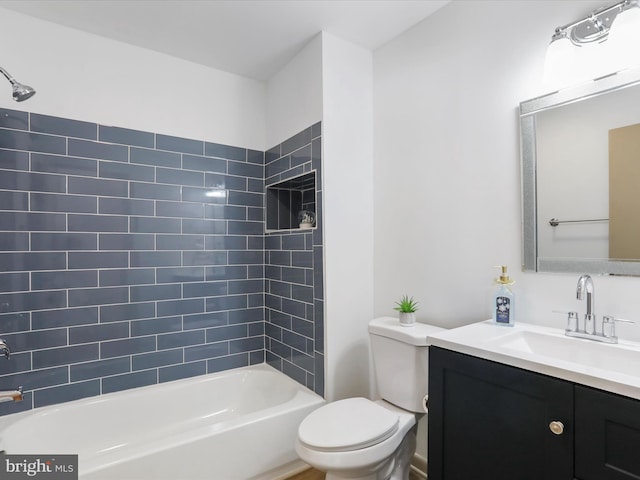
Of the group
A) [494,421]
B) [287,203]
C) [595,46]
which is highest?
[595,46]

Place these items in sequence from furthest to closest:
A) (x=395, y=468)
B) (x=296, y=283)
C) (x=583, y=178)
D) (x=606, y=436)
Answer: (x=296, y=283), (x=395, y=468), (x=583, y=178), (x=606, y=436)

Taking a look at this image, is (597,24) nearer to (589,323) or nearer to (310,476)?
(589,323)

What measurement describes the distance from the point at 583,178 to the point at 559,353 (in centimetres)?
68

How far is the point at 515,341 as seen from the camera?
4.59 ft

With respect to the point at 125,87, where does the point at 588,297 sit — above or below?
below

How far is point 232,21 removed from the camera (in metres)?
2.02

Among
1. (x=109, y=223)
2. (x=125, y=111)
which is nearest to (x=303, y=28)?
(x=125, y=111)

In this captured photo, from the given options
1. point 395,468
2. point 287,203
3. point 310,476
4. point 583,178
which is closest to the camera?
point 583,178

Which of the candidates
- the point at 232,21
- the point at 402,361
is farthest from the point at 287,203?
the point at 402,361

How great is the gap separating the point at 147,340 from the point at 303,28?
7.10 feet

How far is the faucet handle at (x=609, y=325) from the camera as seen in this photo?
1238 mm

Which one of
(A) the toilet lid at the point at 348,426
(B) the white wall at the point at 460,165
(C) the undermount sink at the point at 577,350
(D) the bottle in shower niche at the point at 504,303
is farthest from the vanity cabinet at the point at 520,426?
(B) the white wall at the point at 460,165

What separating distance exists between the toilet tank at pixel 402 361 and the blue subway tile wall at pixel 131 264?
1.40ft

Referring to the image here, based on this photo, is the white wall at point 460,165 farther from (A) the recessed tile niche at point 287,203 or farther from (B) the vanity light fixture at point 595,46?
(A) the recessed tile niche at point 287,203
